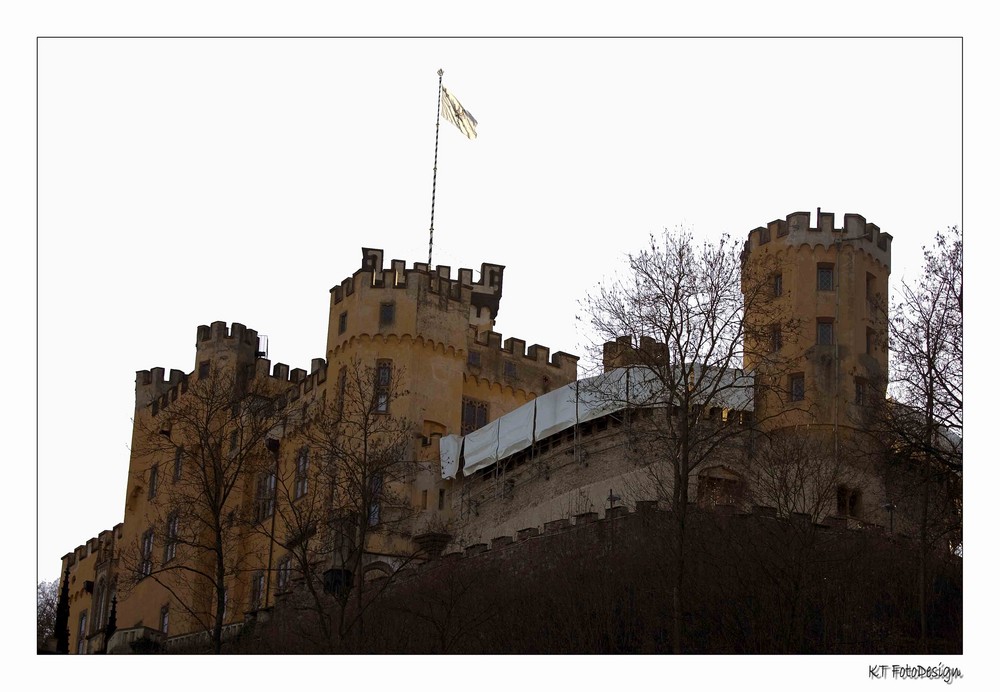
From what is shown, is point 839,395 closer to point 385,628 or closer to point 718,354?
point 718,354

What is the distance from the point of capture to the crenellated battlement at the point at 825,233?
62.5 meters

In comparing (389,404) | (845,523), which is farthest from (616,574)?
(389,404)

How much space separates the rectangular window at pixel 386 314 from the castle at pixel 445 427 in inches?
2.1

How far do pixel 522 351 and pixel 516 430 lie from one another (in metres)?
9.59

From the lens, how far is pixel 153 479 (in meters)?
79.1

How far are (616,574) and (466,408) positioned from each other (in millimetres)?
22029

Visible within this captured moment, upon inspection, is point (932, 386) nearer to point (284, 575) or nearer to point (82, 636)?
point (284, 575)

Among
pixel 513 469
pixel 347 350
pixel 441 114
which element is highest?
pixel 441 114

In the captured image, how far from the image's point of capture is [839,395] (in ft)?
195

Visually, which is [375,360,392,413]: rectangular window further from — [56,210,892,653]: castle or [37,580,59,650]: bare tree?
[37,580,59,650]: bare tree

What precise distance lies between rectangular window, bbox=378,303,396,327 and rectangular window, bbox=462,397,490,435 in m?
4.24

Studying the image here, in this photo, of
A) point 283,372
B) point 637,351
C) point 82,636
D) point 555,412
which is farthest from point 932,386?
point 82,636

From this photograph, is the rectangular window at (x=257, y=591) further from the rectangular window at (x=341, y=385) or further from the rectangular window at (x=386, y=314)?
the rectangular window at (x=386, y=314)

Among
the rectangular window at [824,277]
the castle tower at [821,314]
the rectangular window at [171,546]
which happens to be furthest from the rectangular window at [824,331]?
the rectangular window at [171,546]
